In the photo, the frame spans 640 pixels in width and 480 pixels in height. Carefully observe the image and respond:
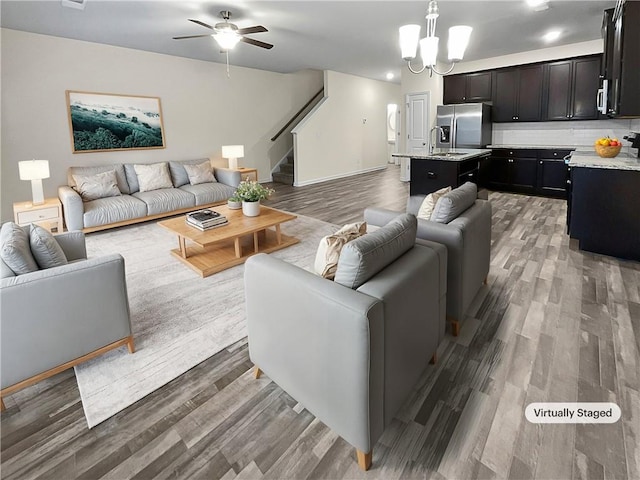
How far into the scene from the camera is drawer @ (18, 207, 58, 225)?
14.0 ft

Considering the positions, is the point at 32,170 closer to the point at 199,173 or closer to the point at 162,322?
the point at 199,173

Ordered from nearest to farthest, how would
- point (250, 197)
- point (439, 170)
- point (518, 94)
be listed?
point (250, 197) → point (439, 170) → point (518, 94)

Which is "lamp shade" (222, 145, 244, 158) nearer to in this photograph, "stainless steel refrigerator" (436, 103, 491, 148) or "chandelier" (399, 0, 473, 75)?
"stainless steel refrigerator" (436, 103, 491, 148)

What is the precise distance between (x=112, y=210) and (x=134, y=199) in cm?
39

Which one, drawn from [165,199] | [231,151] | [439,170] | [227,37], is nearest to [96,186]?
[165,199]

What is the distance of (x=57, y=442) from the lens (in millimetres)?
1592

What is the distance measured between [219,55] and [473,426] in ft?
21.8

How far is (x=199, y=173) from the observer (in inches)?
237

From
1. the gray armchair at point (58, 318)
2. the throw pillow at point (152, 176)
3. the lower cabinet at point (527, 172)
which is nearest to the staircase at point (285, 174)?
the throw pillow at point (152, 176)

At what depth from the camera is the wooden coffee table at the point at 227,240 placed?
341cm

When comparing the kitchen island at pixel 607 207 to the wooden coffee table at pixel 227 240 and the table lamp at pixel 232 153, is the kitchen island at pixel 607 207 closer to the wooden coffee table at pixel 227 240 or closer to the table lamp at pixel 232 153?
the wooden coffee table at pixel 227 240

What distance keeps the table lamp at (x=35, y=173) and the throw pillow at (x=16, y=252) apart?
2.89m

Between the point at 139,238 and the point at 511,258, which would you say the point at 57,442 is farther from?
the point at 511,258

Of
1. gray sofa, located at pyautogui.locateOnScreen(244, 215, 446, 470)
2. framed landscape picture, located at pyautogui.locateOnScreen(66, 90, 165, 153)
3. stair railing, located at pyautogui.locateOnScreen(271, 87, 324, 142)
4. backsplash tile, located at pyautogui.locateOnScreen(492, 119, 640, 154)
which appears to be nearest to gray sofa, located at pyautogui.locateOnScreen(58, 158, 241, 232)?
framed landscape picture, located at pyautogui.locateOnScreen(66, 90, 165, 153)
